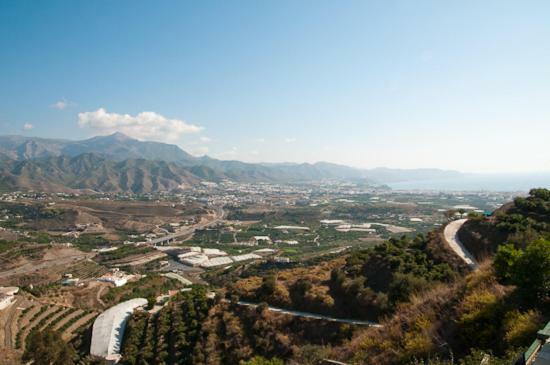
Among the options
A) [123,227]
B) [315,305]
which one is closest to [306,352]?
[315,305]

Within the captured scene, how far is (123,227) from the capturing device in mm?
94188

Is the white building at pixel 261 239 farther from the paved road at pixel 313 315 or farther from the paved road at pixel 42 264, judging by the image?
the paved road at pixel 313 315

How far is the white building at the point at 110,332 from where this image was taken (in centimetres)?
2180

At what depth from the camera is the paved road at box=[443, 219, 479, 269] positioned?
18627mm

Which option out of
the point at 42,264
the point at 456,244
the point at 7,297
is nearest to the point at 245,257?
the point at 42,264

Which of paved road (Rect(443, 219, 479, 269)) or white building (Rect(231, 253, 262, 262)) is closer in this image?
paved road (Rect(443, 219, 479, 269))

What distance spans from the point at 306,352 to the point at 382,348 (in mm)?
3650

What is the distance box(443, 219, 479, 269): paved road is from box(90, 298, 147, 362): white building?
21760 millimetres

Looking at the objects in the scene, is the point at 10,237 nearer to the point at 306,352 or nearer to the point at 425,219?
the point at 306,352

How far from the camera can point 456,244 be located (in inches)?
845

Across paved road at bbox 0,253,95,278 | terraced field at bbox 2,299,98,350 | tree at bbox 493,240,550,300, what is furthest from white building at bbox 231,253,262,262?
tree at bbox 493,240,550,300

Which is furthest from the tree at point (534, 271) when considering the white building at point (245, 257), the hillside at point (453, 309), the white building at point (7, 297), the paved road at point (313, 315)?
the white building at point (245, 257)

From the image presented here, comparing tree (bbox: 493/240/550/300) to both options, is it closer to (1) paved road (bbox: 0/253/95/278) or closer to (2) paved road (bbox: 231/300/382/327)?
(2) paved road (bbox: 231/300/382/327)

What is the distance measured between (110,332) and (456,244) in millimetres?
24869
